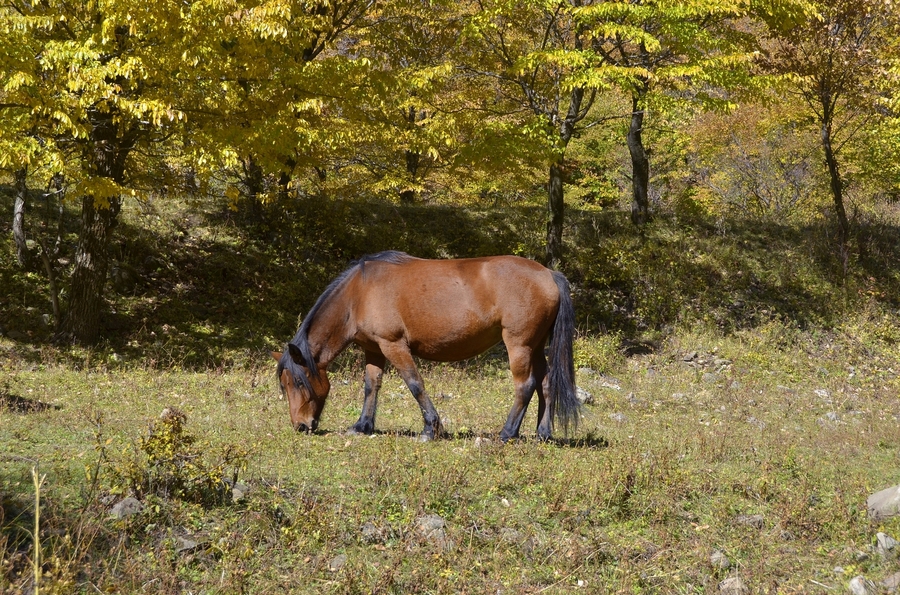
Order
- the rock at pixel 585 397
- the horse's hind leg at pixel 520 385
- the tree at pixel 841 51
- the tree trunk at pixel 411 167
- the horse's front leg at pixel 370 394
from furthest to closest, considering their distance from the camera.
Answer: the tree trunk at pixel 411 167
the tree at pixel 841 51
the rock at pixel 585 397
the horse's front leg at pixel 370 394
the horse's hind leg at pixel 520 385

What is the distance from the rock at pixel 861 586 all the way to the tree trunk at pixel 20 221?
536 inches

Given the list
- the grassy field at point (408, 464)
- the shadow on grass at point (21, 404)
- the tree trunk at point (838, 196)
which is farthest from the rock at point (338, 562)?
the tree trunk at point (838, 196)

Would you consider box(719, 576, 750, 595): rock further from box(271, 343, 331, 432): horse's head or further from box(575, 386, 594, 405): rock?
box(575, 386, 594, 405): rock

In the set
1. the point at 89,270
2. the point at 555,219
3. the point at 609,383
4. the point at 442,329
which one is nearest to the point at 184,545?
the point at 442,329

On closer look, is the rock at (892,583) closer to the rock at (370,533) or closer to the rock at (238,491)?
the rock at (370,533)

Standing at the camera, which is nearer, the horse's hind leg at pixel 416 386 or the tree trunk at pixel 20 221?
the horse's hind leg at pixel 416 386

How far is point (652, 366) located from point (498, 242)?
607 centimetres

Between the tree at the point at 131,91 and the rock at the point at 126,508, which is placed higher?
the tree at the point at 131,91

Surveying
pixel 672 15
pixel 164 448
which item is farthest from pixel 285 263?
pixel 164 448

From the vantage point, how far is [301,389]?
28.6 ft

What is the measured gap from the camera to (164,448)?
19.4 feet

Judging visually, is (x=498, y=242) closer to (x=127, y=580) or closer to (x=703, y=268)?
(x=703, y=268)

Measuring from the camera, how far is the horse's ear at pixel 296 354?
8.67 meters

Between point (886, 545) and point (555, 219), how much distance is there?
41.0ft
